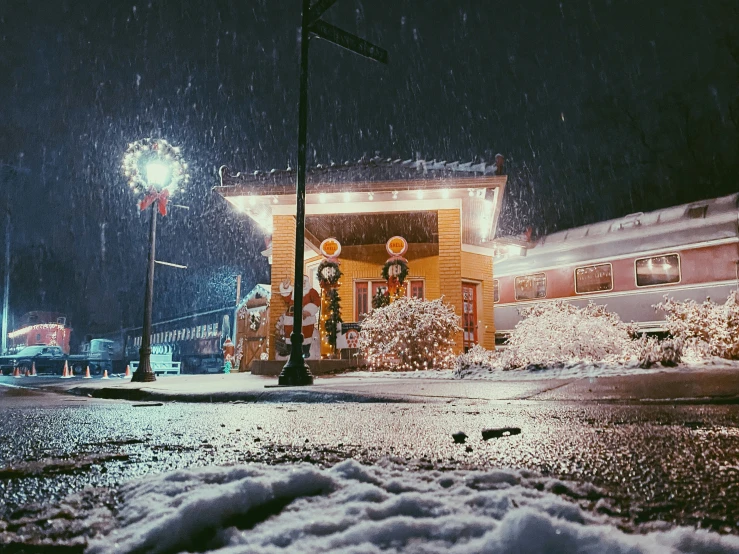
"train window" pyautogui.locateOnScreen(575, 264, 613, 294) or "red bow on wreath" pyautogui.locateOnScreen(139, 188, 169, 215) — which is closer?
"red bow on wreath" pyautogui.locateOnScreen(139, 188, 169, 215)

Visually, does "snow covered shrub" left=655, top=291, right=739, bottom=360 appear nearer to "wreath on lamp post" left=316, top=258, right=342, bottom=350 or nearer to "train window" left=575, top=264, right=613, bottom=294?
"train window" left=575, top=264, right=613, bottom=294

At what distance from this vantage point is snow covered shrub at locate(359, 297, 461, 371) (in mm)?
12703

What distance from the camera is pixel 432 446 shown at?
271 centimetres

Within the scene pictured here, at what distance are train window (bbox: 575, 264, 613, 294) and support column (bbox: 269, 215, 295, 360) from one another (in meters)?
9.19

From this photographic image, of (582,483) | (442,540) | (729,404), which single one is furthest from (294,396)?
(442,540)

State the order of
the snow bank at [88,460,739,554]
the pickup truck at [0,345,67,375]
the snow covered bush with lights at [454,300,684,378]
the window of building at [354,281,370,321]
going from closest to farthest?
1. the snow bank at [88,460,739,554]
2. the snow covered bush with lights at [454,300,684,378]
3. the window of building at [354,281,370,321]
4. the pickup truck at [0,345,67,375]

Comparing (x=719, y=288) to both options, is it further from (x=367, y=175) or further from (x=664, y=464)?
(x=664, y=464)

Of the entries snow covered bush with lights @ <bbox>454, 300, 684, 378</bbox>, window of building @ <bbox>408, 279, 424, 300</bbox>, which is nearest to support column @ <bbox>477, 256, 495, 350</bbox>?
window of building @ <bbox>408, 279, 424, 300</bbox>

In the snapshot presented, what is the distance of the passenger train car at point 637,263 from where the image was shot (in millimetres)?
13898

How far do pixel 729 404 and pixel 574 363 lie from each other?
3.47 metres

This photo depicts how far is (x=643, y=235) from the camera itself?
624 inches

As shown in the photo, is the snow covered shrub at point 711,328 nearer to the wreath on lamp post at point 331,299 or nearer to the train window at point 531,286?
the train window at point 531,286

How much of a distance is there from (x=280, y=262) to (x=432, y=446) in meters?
12.9

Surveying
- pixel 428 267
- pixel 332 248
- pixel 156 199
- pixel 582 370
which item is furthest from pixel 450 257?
pixel 156 199
